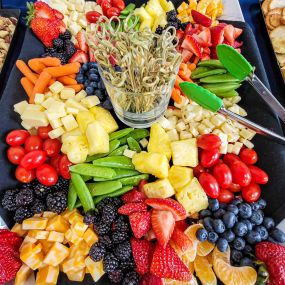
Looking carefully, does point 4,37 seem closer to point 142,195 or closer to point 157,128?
point 157,128

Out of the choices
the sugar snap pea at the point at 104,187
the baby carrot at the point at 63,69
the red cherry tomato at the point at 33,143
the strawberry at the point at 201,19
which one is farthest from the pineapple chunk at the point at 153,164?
the strawberry at the point at 201,19

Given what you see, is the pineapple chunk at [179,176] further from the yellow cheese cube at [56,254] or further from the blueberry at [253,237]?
the yellow cheese cube at [56,254]

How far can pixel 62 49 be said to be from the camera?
1638mm

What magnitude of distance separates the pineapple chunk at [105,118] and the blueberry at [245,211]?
0.61 meters

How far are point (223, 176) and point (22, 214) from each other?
80 cm

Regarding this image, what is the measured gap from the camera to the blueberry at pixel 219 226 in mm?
1116

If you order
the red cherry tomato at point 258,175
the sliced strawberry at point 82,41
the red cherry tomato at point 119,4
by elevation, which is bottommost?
the red cherry tomato at point 258,175

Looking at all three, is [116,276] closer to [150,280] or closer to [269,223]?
[150,280]

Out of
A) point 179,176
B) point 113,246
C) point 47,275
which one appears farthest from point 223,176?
point 47,275

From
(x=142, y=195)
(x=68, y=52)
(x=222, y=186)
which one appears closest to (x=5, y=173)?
(x=142, y=195)

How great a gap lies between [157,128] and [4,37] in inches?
43.5

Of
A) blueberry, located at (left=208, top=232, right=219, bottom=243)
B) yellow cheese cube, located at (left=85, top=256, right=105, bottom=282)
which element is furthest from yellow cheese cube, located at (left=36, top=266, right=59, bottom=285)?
blueberry, located at (left=208, top=232, right=219, bottom=243)

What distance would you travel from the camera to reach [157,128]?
131cm

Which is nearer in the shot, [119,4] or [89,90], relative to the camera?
[89,90]
